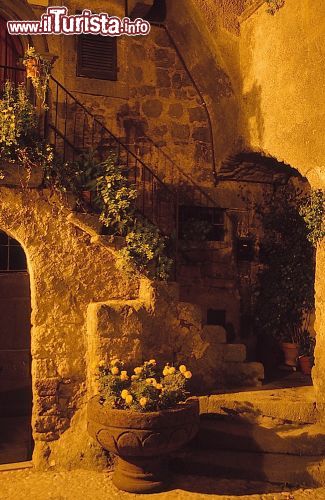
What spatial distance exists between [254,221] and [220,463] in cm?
414

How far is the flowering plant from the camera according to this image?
5.34 meters

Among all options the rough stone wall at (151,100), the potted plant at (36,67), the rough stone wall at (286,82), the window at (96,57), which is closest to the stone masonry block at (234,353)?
the rough stone wall at (286,82)

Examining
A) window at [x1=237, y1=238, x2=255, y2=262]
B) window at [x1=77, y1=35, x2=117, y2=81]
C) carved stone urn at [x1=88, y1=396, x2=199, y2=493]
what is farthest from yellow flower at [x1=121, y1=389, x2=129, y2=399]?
window at [x1=77, y1=35, x2=117, y2=81]

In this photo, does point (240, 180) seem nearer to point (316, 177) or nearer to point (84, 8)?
point (316, 177)

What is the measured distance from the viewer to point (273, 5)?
679 cm

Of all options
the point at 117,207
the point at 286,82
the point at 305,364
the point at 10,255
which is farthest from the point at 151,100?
the point at 305,364

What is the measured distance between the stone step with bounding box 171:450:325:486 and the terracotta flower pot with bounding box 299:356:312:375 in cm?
232

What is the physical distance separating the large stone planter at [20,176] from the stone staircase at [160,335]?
1.70 feet

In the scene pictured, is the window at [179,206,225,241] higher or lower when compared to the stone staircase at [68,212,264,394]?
higher

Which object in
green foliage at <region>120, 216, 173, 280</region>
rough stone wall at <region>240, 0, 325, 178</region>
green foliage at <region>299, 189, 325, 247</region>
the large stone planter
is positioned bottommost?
green foliage at <region>120, 216, 173, 280</region>

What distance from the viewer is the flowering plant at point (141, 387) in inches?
210

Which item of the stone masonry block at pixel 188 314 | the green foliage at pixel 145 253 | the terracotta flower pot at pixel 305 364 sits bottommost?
the terracotta flower pot at pixel 305 364

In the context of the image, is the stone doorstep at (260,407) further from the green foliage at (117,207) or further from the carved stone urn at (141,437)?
the green foliage at (117,207)

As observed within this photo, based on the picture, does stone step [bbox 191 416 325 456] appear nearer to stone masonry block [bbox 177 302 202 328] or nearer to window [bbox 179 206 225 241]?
stone masonry block [bbox 177 302 202 328]
